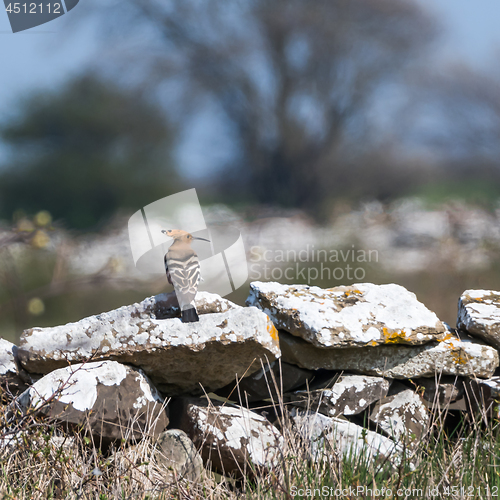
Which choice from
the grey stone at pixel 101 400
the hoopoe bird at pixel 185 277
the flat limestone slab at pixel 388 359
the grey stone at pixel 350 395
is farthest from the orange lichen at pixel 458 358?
the grey stone at pixel 101 400

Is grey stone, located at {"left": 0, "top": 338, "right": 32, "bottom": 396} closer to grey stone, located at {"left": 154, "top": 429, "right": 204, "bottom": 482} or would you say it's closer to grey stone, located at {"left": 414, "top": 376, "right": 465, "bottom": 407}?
grey stone, located at {"left": 154, "top": 429, "right": 204, "bottom": 482}

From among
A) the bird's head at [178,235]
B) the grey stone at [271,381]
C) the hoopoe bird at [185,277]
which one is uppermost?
the bird's head at [178,235]

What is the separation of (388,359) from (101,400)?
176 centimetres

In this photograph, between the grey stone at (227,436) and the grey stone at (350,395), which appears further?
the grey stone at (350,395)

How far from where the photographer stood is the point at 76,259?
259 cm

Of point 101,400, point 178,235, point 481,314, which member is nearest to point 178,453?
point 101,400

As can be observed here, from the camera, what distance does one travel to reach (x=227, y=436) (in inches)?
87.4

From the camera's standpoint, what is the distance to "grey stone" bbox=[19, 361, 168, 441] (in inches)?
82.4

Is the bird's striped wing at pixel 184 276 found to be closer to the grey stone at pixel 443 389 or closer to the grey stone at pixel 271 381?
the grey stone at pixel 271 381

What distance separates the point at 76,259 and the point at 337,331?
176 centimetres

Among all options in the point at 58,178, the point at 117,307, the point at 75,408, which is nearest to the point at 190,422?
the point at 75,408

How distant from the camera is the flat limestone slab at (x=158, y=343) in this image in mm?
2229

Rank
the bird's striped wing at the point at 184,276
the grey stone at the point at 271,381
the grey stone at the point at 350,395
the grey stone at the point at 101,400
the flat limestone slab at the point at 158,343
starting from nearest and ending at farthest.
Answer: the grey stone at the point at 101,400 < the flat limestone slab at the point at 158,343 < the bird's striped wing at the point at 184,276 < the grey stone at the point at 350,395 < the grey stone at the point at 271,381

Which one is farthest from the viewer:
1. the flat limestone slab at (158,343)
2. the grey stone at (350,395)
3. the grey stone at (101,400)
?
the grey stone at (350,395)
